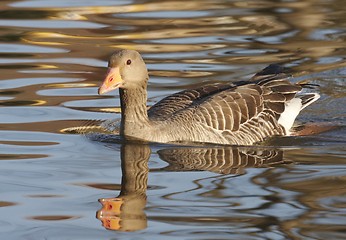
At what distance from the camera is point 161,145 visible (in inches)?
468

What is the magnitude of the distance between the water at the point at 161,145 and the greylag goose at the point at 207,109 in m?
0.25

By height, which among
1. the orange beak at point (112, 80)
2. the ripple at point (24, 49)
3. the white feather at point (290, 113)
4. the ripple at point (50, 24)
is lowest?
the white feather at point (290, 113)

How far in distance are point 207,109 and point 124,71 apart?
117 cm

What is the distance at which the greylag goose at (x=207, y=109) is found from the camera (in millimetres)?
11797

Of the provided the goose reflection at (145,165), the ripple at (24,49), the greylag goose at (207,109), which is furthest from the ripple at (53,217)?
the ripple at (24,49)

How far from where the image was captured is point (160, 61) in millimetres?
16062

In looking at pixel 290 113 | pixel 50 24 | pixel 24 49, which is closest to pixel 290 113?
pixel 290 113

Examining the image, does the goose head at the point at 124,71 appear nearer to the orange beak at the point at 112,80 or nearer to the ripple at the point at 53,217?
the orange beak at the point at 112,80

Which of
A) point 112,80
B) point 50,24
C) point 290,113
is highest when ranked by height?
point 50,24

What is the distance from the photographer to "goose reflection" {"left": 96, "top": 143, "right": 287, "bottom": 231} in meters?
9.02

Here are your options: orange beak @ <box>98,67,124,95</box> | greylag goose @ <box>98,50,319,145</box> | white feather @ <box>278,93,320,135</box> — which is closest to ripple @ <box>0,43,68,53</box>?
greylag goose @ <box>98,50,319,145</box>

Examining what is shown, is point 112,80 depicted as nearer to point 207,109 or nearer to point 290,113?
point 207,109

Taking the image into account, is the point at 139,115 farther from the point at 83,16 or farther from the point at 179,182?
the point at 83,16

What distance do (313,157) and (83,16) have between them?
352 inches
